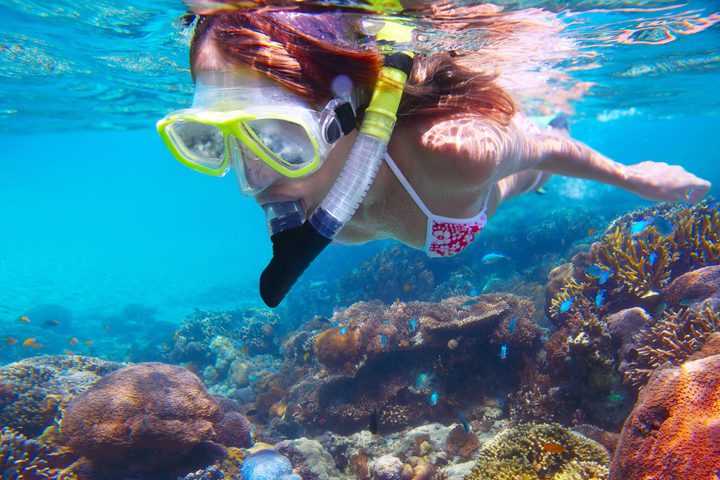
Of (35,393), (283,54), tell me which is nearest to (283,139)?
(283,54)

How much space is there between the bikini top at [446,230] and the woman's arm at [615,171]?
0.62 meters

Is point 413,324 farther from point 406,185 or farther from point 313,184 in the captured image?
point 313,184

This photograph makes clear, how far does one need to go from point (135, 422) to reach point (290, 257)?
18.4 ft

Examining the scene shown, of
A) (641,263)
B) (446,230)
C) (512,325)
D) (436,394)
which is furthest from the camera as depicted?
(641,263)

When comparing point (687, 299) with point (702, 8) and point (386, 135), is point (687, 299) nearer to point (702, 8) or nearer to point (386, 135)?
point (386, 135)

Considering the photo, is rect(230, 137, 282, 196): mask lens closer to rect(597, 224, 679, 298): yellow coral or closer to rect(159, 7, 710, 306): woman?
rect(159, 7, 710, 306): woman

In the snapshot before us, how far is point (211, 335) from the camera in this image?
55.4ft

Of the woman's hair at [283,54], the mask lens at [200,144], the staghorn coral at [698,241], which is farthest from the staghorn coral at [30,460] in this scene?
the staghorn coral at [698,241]

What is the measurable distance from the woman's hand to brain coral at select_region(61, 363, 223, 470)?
6.52m

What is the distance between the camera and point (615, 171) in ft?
9.94

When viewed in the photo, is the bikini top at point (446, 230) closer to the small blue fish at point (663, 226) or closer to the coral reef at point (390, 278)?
the small blue fish at point (663, 226)

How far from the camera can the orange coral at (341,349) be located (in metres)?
7.96

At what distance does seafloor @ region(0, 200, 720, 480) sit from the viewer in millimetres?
5109

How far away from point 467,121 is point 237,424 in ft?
22.9
